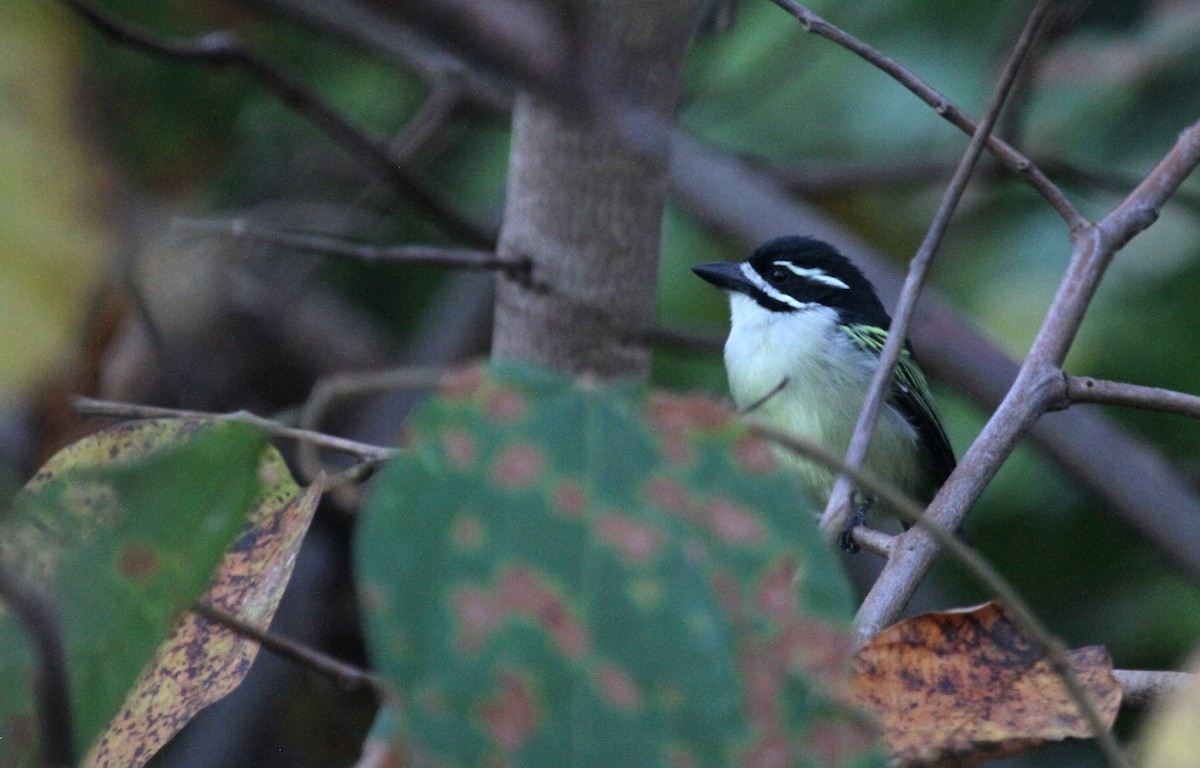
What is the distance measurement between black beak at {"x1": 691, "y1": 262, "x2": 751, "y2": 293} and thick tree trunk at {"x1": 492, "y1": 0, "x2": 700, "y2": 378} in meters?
0.95

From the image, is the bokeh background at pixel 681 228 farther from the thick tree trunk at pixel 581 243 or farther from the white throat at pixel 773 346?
the thick tree trunk at pixel 581 243

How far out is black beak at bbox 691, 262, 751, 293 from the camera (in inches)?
149

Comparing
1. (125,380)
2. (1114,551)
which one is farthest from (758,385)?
(125,380)

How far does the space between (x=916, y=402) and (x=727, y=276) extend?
649mm

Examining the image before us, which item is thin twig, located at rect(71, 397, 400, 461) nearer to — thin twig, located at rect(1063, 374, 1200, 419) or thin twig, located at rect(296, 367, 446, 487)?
thin twig, located at rect(296, 367, 446, 487)

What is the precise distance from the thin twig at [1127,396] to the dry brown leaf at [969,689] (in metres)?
0.50

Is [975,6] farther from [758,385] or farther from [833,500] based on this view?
[833,500]

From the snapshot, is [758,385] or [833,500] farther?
[758,385]

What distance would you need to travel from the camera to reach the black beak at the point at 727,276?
3.79m

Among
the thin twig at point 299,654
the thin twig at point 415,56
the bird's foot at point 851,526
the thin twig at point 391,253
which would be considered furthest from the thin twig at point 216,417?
the thin twig at point 415,56

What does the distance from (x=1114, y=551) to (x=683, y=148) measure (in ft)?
6.03

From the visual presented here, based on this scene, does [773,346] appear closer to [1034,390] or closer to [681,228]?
[681,228]

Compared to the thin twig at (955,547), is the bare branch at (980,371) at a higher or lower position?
lower

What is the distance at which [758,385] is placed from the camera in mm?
3678
